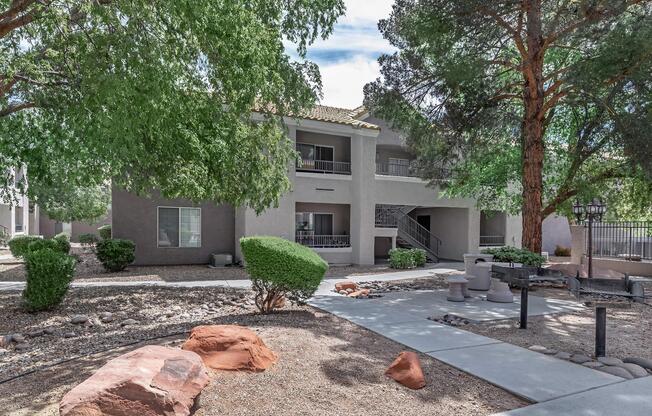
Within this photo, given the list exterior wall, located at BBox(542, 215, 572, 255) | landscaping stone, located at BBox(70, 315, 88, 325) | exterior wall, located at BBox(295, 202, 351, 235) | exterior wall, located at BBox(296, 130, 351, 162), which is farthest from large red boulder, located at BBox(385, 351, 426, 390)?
exterior wall, located at BBox(542, 215, 572, 255)

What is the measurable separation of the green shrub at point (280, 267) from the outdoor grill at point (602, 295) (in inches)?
161

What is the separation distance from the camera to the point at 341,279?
14.8m

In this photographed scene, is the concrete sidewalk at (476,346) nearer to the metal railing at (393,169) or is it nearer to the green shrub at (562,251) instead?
the metal railing at (393,169)

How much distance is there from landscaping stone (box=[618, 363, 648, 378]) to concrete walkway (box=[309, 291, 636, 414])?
385 mm

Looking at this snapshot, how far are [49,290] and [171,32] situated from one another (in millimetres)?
5641

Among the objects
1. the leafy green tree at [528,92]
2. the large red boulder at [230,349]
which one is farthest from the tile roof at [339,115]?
the large red boulder at [230,349]

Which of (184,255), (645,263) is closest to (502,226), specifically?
(645,263)

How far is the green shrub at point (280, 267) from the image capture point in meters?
7.56

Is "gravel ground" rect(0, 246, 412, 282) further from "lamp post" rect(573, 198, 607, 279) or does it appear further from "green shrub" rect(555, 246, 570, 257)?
"green shrub" rect(555, 246, 570, 257)

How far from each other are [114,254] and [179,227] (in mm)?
3102

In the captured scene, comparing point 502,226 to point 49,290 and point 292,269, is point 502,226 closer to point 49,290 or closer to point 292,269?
point 292,269

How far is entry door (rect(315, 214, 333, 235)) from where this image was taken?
20.8 m

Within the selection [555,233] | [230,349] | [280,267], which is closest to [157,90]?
[280,267]

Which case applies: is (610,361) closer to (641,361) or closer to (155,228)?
(641,361)
